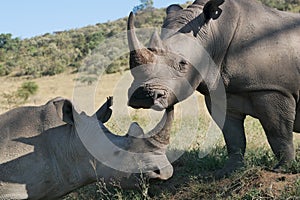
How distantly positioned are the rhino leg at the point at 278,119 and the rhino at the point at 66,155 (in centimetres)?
112

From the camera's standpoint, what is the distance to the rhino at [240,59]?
5.80 metres

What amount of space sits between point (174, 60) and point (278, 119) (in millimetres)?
1393

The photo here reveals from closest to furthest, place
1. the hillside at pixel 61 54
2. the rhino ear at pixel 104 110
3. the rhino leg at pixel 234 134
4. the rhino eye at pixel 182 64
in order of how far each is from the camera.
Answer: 1. the rhino eye at pixel 182 64
2. the rhino ear at pixel 104 110
3. the rhino leg at pixel 234 134
4. the hillside at pixel 61 54

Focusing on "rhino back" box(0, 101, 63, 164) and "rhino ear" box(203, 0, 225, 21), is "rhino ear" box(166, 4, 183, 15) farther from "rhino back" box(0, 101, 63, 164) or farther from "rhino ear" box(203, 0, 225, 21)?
"rhino back" box(0, 101, 63, 164)

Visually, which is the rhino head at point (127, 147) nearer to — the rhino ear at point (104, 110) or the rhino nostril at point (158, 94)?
the rhino ear at point (104, 110)

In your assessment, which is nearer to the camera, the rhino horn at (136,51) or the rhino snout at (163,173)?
the rhino horn at (136,51)

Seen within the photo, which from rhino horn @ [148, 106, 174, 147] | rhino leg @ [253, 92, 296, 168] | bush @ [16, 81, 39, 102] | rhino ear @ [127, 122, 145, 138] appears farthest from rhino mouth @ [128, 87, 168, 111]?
bush @ [16, 81, 39, 102]

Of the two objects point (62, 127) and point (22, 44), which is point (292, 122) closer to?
point (62, 127)

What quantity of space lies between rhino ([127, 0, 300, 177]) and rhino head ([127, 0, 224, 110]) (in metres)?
0.01

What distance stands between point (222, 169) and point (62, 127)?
2.03 meters

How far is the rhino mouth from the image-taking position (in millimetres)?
5227

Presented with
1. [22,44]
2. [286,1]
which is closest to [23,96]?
[286,1]

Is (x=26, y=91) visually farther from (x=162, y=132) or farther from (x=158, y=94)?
(x=158, y=94)

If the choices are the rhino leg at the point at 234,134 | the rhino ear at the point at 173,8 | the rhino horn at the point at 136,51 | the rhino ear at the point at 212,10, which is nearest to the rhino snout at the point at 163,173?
the rhino horn at the point at 136,51
